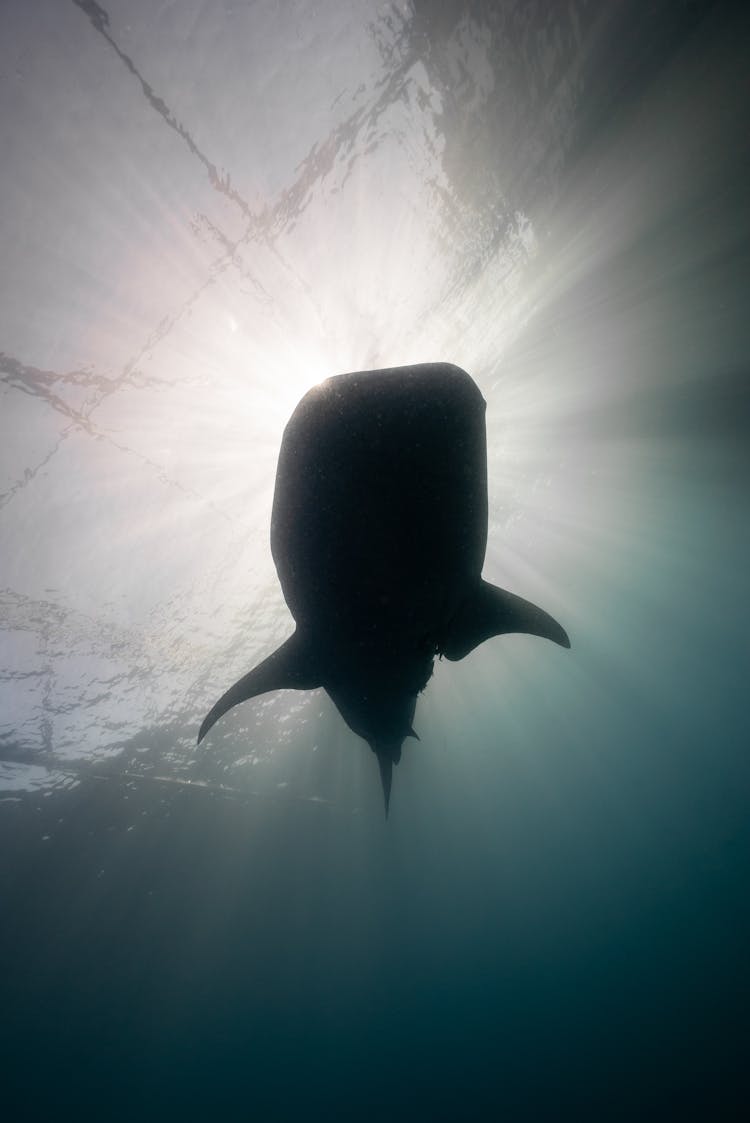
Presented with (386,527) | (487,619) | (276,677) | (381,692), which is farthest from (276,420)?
(386,527)

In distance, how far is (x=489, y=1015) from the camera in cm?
4812

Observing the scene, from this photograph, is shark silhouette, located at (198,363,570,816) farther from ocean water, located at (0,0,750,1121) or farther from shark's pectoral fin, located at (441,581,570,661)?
ocean water, located at (0,0,750,1121)

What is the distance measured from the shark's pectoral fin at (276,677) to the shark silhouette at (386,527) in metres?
0.05

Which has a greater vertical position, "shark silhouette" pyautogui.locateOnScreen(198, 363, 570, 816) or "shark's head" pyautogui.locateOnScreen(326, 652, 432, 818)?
"shark silhouette" pyautogui.locateOnScreen(198, 363, 570, 816)

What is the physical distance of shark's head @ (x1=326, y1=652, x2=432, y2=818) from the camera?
10.4 feet

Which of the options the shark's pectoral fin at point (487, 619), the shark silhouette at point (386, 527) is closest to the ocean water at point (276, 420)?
the shark silhouette at point (386, 527)

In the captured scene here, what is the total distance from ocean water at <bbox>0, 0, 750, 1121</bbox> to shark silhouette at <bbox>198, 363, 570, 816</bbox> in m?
6.00

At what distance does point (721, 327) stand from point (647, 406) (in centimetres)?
258

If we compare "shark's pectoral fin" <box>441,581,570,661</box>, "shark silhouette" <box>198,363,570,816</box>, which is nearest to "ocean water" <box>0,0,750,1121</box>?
"shark silhouette" <box>198,363,570,816</box>

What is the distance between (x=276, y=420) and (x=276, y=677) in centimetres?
637

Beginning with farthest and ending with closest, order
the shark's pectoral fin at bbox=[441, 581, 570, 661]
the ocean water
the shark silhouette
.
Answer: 1. the ocean water
2. the shark's pectoral fin at bbox=[441, 581, 570, 661]
3. the shark silhouette

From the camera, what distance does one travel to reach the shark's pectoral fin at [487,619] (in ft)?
10.3

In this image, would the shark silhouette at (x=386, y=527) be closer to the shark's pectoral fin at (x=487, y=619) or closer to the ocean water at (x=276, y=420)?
the shark's pectoral fin at (x=487, y=619)

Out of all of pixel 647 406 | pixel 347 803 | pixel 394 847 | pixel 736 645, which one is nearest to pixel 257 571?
pixel 647 406
